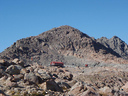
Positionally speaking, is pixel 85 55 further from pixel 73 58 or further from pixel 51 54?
pixel 51 54

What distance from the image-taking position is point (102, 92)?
16609mm

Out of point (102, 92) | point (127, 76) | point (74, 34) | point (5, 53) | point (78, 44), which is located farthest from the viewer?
point (74, 34)

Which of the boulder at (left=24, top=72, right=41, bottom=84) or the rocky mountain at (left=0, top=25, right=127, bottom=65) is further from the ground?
the rocky mountain at (left=0, top=25, right=127, bottom=65)

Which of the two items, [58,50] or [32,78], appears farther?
[58,50]

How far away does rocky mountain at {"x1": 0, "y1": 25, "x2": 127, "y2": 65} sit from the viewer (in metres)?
122

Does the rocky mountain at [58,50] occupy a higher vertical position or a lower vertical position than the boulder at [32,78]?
higher

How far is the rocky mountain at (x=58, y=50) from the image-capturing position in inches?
4793

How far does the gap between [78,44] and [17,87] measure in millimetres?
127600

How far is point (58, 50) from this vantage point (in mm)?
137375

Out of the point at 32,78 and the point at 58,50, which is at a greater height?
the point at 58,50

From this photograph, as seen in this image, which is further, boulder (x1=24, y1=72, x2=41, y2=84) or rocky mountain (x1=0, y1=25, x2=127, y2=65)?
rocky mountain (x1=0, y1=25, x2=127, y2=65)

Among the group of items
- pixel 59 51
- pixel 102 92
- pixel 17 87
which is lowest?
pixel 102 92

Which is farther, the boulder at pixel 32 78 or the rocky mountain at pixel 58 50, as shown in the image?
the rocky mountain at pixel 58 50

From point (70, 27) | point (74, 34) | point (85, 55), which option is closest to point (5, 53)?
point (85, 55)
